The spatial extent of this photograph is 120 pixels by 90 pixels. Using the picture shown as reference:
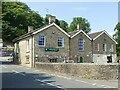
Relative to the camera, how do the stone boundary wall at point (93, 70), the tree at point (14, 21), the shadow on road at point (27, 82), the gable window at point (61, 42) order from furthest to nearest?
the tree at point (14, 21), the gable window at point (61, 42), the stone boundary wall at point (93, 70), the shadow on road at point (27, 82)

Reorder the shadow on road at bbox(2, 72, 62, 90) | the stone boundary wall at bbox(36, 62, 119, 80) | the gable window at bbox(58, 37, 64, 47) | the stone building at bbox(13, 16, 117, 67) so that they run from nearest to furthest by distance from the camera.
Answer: the shadow on road at bbox(2, 72, 62, 90) < the stone boundary wall at bbox(36, 62, 119, 80) < the stone building at bbox(13, 16, 117, 67) < the gable window at bbox(58, 37, 64, 47)

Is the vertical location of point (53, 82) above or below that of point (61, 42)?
below

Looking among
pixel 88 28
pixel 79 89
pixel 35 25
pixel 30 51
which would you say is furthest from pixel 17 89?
pixel 88 28

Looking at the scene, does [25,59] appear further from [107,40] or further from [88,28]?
[88,28]

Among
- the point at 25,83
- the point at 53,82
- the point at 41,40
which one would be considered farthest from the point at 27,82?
the point at 41,40

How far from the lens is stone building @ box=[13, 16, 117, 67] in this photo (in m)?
49.2

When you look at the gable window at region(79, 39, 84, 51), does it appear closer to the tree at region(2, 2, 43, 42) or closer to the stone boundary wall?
the tree at region(2, 2, 43, 42)

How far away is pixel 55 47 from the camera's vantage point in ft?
168

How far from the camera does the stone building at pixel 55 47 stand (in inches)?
1935

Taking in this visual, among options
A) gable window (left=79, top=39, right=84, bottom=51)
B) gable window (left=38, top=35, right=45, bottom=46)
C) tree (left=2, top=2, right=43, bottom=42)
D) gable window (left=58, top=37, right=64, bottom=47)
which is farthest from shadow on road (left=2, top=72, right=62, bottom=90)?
tree (left=2, top=2, right=43, bottom=42)

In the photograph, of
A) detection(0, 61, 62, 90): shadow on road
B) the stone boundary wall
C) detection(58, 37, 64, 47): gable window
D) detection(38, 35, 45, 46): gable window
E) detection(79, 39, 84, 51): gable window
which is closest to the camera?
detection(0, 61, 62, 90): shadow on road

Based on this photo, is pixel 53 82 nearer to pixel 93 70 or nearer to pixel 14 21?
pixel 93 70

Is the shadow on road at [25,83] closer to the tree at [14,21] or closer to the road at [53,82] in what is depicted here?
the road at [53,82]

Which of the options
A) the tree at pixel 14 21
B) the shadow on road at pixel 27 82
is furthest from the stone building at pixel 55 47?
the shadow on road at pixel 27 82
